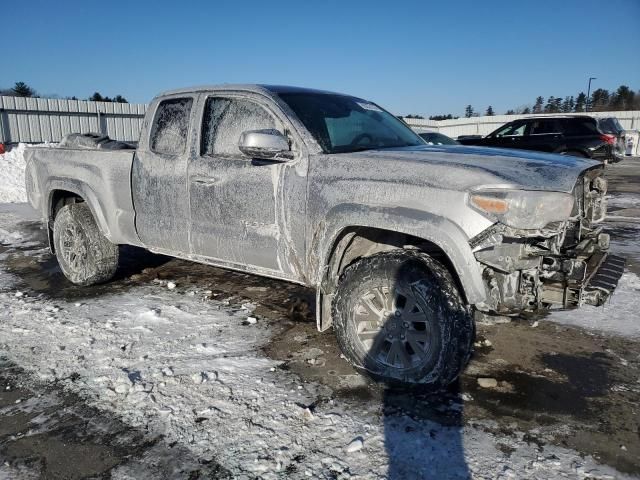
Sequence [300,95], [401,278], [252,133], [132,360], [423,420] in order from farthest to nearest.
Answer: [300,95] < [132,360] < [252,133] < [401,278] < [423,420]

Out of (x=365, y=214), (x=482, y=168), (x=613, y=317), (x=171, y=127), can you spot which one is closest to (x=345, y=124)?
(x=365, y=214)

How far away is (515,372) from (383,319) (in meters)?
1.07

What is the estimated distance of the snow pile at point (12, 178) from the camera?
1237 cm

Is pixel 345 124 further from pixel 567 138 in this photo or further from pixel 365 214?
pixel 567 138

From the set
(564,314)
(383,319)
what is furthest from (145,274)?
(564,314)

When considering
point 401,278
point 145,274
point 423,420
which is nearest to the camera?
point 423,420

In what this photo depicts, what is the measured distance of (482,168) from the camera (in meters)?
2.82

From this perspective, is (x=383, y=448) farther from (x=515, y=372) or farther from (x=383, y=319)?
(x=515, y=372)

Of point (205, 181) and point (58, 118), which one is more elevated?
point (58, 118)

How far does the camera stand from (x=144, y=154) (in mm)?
4566

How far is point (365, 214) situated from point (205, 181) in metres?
1.59

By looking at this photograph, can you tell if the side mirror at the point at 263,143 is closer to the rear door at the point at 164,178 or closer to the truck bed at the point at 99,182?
the rear door at the point at 164,178

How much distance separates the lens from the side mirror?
3.28m

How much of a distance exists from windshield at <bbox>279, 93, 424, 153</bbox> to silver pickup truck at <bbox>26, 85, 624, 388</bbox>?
16 millimetres
